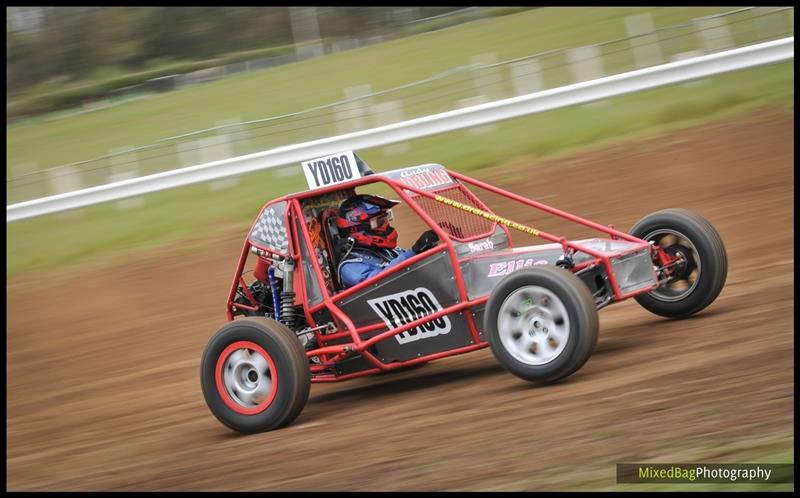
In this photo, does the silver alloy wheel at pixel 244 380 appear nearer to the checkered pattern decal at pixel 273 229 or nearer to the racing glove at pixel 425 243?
the checkered pattern decal at pixel 273 229

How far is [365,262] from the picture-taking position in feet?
23.2

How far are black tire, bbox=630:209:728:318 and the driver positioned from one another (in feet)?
4.89

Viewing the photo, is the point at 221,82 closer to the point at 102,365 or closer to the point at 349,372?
the point at 102,365

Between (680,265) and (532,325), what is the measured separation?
4.73ft

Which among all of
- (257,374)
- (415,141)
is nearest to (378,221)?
(257,374)

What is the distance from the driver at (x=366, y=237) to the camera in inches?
277

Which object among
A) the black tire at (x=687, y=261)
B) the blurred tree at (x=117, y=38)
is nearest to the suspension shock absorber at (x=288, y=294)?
the black tire at (x=687, y=261)

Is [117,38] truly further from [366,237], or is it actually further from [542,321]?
[542,321]

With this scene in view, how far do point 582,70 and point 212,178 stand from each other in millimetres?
5221

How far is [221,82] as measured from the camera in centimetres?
2400

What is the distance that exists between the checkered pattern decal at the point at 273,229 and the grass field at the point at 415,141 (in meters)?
6.33

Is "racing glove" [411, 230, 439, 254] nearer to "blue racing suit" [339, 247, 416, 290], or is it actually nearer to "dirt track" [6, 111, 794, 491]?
"blue racing suit" [339, 247, 416, 290]

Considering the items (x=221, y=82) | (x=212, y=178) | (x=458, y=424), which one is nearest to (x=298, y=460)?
(x=458, y=424)

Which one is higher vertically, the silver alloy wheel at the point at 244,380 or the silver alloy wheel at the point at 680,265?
the silver alloy wheel at the point at 680,265
